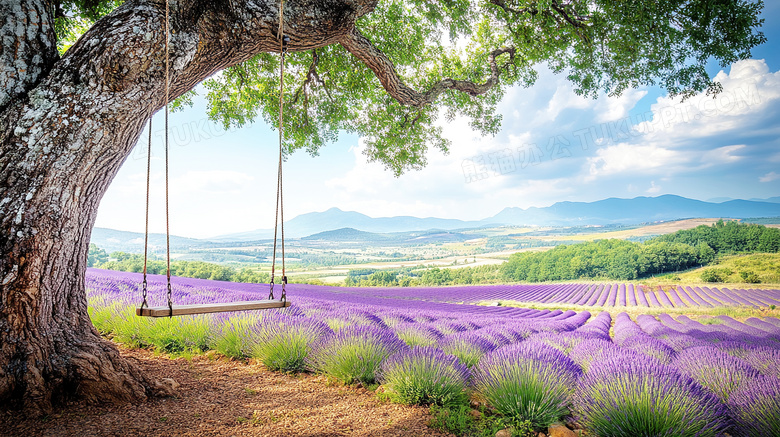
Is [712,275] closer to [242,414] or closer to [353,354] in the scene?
[353,354]

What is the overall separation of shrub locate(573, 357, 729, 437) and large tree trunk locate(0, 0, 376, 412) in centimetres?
322

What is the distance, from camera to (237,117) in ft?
26.8

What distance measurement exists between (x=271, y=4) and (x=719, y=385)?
15.7ft

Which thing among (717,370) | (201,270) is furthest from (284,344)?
(201,270)

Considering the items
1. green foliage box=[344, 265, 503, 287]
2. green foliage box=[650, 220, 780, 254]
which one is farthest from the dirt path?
green foliage box=[650, 220, 780, 254]

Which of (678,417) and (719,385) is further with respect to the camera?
(719,385)

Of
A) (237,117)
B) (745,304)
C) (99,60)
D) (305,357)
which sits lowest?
(745,304)

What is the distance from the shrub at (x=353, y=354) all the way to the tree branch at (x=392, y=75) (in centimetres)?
364

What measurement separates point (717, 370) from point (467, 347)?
199 centimetres

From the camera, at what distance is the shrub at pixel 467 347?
3493mm

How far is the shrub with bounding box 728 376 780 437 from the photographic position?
6.37 ft

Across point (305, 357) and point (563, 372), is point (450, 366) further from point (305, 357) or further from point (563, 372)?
point (305, 357)

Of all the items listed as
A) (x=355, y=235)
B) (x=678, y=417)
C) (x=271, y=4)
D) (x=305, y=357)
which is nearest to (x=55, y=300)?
(x=305, y=357)

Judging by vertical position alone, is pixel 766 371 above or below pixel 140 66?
below
